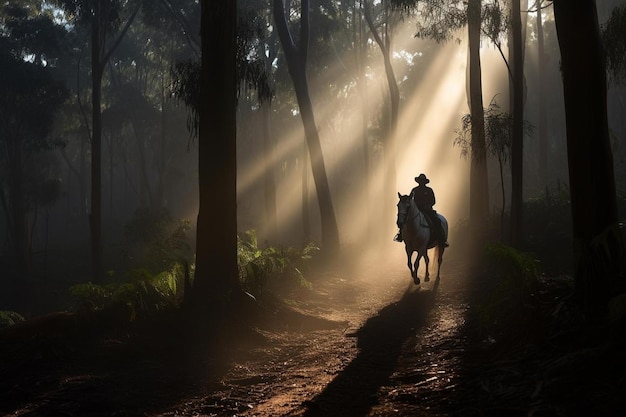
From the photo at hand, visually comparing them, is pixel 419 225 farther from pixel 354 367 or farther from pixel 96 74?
pixel 96 74

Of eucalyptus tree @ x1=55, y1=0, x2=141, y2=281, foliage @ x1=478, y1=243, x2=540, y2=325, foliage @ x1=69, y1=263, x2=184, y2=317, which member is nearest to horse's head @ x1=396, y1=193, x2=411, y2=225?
foliage @ x1=478, y1=243, x2=540, y2=325

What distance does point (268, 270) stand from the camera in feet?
38.2

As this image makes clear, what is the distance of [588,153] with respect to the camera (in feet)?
20.0

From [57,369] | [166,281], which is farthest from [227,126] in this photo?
[57,369]

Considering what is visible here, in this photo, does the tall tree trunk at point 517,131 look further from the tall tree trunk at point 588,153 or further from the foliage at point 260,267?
the tall tree trunk at point 588,153

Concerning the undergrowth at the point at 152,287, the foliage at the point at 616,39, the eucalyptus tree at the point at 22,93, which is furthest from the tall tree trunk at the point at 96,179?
the foliage at the point at 616,39

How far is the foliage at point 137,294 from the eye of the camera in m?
8.41

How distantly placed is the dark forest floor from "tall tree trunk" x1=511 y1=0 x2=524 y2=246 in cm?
625

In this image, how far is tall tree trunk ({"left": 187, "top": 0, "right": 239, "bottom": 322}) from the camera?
896 centimetres

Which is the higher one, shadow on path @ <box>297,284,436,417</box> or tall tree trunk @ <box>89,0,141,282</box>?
tall tree trunk @ <box>89,0,141,282</box>

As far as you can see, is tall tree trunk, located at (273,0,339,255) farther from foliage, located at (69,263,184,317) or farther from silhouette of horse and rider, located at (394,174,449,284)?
foliage, located at (69,263,184,317)

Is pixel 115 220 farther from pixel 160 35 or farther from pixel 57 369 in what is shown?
pixel 57 369

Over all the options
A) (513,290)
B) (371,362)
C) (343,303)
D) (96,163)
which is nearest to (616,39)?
(513,290)

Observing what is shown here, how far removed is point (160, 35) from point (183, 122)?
6.72 m
